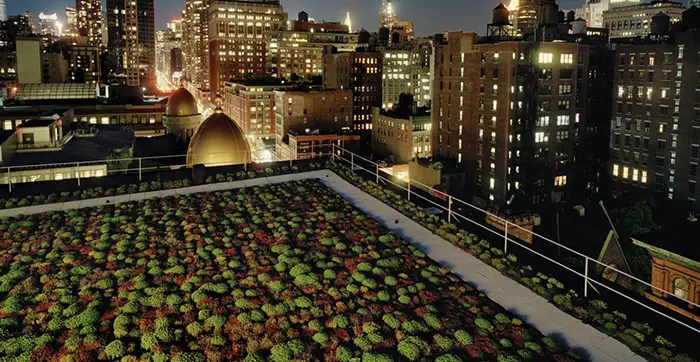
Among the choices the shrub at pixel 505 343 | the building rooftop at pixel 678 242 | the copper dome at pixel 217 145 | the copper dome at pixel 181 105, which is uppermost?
the copper dome at pixel 181 105

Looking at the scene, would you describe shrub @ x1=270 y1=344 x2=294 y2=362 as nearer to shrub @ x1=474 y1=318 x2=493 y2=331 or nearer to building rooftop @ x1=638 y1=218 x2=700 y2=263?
shrub @ x1=474 y1=318 x2=493 y2=331

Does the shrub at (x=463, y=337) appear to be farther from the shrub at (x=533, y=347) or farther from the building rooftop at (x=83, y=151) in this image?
the building rooftop at (x=83, y=151)

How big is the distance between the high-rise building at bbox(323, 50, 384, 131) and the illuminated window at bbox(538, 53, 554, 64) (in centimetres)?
7185

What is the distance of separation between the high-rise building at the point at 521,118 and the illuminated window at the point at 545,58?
16 cm

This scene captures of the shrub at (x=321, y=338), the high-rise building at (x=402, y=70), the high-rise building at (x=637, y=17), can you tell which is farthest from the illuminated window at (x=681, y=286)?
the high-rise building at (x=637, y=17)

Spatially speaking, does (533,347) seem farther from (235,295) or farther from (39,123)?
(39,123)

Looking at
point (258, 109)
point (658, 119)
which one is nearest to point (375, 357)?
point (658, 119)

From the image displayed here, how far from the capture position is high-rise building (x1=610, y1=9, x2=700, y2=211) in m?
82.2

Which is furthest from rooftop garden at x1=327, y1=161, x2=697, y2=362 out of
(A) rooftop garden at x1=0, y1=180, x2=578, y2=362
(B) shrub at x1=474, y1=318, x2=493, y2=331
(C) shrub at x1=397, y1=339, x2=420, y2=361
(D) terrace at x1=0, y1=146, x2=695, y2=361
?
(C) shrub at x1=397, y1=339, x2=420, y2=361

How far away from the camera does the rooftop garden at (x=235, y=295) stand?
44.7ft

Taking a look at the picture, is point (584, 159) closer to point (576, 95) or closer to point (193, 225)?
point (576, 95)

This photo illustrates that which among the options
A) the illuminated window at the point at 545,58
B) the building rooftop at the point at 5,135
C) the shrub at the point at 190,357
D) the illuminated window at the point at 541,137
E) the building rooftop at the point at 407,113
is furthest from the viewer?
the building rooftop at the point at 407,113

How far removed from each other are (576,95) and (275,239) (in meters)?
85.1

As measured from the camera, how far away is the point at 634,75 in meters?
91.5
